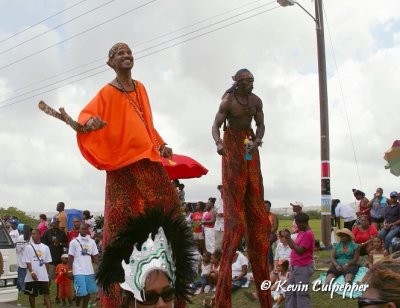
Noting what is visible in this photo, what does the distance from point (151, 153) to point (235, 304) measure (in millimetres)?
5850

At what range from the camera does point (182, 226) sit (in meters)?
3.06

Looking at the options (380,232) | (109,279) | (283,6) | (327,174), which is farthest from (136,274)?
(283,6)

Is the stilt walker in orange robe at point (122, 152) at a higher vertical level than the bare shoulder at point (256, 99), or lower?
lower

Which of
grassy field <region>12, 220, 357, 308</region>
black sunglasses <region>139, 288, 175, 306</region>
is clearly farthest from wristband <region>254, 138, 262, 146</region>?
black sunglasses <region>139, 288, 175, 306</region>

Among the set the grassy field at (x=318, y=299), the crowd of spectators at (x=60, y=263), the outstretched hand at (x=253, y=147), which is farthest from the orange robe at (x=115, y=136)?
the crowd of spectators at (x=60, y=263)

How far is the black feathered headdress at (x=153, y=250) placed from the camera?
9.48 ft

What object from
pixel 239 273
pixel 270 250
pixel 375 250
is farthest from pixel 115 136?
pixel 270 250

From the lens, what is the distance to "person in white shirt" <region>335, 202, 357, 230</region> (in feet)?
41.5

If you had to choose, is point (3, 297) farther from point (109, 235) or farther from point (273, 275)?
point (109, 235)

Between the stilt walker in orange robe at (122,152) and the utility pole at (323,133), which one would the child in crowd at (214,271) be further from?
the stilt walker in orange robe at (122,152)

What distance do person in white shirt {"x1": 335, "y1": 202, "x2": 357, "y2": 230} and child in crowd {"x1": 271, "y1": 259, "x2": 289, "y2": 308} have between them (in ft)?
11.4

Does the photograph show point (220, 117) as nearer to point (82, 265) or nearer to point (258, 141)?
point (258, 141)

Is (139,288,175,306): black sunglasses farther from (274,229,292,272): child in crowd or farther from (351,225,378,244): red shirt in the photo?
(351,225,378,244): red shirt

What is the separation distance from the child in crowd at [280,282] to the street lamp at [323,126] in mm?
3471
